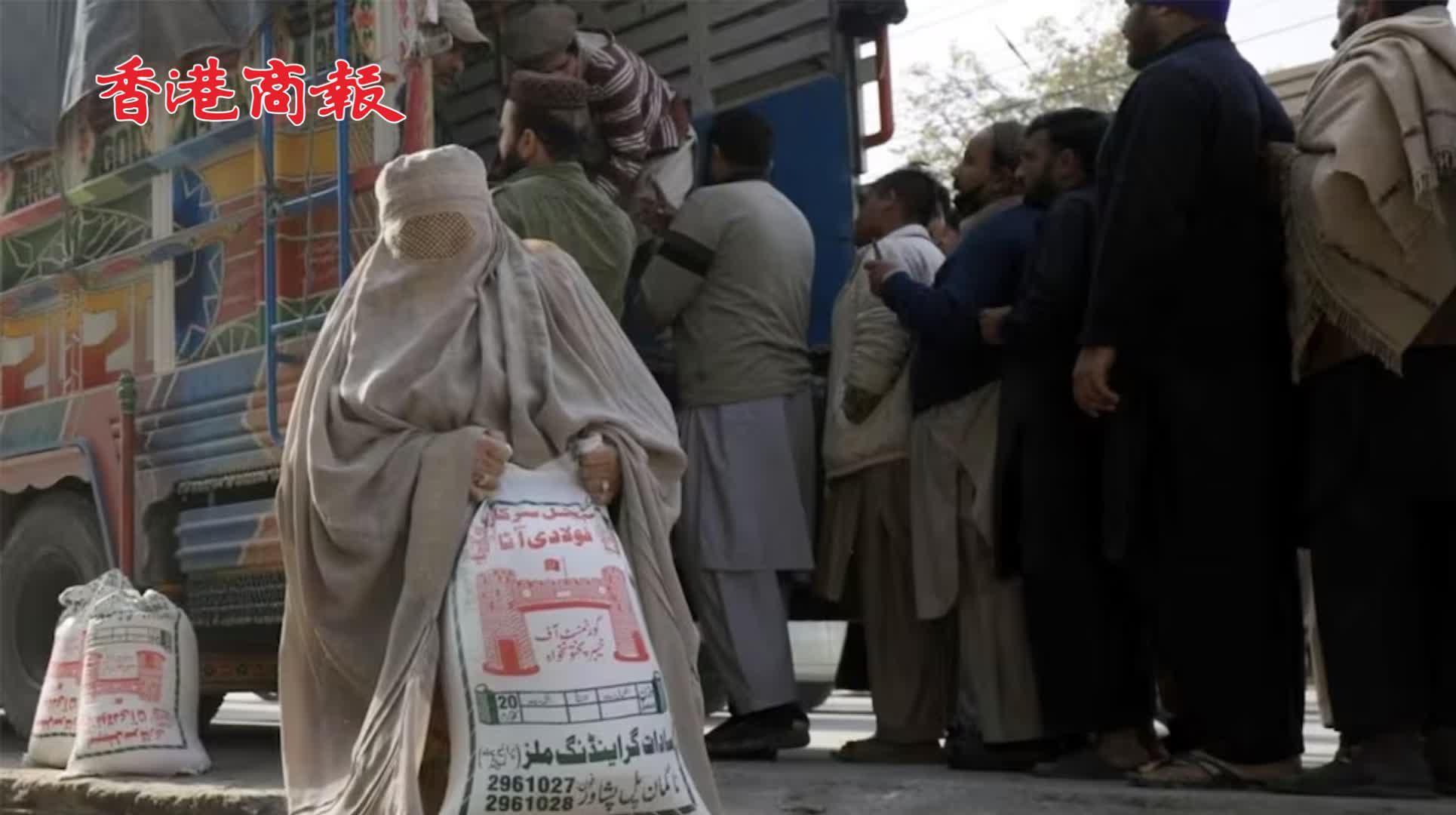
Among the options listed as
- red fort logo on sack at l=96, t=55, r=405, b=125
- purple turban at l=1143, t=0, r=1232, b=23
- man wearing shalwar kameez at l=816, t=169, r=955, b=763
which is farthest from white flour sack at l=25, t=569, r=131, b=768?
purple turban at l=1143, t=0, r=1232, b=23

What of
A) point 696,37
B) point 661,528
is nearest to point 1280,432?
point 661,528

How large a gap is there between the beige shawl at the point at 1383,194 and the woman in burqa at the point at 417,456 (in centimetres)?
135

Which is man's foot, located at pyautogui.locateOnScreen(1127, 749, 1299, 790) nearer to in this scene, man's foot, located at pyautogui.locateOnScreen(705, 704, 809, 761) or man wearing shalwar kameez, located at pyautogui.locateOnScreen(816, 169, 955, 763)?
man wearing shalwar kameez, located at pyautogui.locateOnScreen(816, 169, 955, 763)

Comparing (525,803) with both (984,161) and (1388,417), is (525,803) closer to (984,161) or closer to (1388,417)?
(1388,417)

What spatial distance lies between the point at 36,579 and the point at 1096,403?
405 centimetres

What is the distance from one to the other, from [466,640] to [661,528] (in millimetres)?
535

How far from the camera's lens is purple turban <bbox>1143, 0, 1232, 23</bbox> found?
4.18 meters

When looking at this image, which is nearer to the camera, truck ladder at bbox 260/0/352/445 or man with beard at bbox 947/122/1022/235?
man with beard at bbox 947/122/1022/235

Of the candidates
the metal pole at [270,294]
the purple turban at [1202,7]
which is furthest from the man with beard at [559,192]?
the purple turban at [1202,7]

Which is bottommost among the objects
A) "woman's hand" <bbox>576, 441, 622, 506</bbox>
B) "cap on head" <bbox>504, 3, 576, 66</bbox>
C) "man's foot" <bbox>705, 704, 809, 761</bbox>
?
"man's foot" <bbox>705, 704, 809, 761</bbox>

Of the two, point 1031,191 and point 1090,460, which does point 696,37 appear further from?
point 1090,460

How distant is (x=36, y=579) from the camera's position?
255 inches

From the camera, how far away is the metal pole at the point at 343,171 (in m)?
5.18

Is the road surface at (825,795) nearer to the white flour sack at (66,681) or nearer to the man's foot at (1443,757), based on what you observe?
the white flour sack at (66,681)
